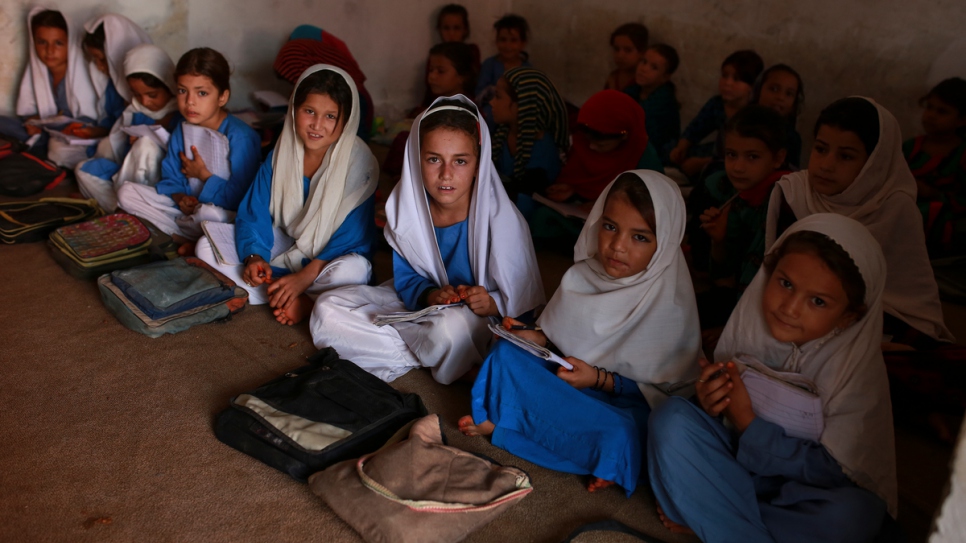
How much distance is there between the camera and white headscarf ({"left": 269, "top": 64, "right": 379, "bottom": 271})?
2793 millimetres

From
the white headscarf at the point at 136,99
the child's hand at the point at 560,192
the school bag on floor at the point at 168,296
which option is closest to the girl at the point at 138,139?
the white headscarf at the point at 136,99

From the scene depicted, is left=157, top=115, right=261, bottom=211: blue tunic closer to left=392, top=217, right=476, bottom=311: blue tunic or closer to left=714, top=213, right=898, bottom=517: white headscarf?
left=392, top=217, right=476, bottom=311: blue tunic

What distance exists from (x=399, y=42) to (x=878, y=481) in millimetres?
4959

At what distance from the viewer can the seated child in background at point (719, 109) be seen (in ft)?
13.3

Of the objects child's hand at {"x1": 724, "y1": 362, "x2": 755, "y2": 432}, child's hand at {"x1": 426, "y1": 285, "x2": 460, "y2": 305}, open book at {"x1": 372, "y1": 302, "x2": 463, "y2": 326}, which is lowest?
open book at {"x1": 372, "y1": 302, "x2": 463, "y2": 326}

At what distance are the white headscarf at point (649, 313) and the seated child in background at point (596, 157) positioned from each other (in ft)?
4.50

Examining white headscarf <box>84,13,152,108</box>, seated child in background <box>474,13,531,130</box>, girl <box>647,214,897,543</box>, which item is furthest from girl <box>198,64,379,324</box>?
seated child in background <box>474,13,531,130</box>

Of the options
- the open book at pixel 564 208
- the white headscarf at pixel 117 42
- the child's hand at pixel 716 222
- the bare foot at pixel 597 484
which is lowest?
the bare foot at pixel 597 484

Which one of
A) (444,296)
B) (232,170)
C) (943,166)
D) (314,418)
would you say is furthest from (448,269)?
(943,166)

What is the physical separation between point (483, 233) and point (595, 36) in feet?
11.8

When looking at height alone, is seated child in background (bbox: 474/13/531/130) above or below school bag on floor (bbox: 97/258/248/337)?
above

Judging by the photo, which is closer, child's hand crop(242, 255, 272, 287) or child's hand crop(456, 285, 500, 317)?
child's hand crop(456, 285, 500, 317)

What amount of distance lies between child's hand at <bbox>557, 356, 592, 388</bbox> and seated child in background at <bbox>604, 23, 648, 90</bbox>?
11.1 ft

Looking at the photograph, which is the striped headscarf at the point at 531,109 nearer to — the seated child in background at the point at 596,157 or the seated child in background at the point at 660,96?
the seated child in background at the point at 596,157
